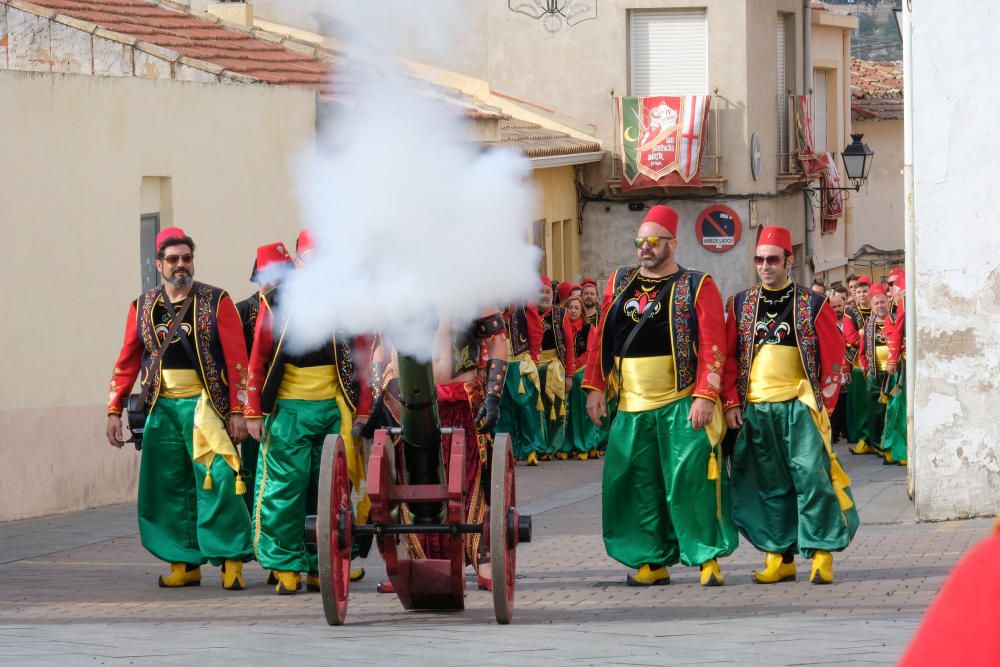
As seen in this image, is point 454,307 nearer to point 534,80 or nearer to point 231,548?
point 231,548

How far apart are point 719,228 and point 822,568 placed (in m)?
19.5

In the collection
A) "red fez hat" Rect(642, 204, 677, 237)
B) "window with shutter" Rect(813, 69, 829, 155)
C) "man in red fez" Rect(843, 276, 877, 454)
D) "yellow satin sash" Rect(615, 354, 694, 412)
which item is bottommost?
"man in red fez" Rect(843, 276, 877, 454)

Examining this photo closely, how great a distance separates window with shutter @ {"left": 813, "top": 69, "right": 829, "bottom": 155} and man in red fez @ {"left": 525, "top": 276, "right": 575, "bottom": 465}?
18.6 metres

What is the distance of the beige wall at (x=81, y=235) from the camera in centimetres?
1230

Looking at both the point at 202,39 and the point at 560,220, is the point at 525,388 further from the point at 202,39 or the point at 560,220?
the point at 560,220

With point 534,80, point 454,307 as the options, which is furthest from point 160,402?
point 534,80

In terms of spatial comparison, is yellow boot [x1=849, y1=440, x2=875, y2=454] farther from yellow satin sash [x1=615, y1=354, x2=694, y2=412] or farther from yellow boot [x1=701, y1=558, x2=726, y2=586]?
yellow satin sash [x1=615, y1=354, x2=694, y2=412]

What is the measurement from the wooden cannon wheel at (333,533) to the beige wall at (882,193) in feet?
114

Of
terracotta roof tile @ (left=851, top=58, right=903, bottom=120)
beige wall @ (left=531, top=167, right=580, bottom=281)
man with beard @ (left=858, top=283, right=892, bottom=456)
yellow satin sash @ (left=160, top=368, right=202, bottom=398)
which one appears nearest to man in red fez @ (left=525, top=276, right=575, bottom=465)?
man with beard @ (left=858, top=283, right=892, bottom=456)

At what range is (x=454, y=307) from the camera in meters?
7.59

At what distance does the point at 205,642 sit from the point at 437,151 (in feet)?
7.12

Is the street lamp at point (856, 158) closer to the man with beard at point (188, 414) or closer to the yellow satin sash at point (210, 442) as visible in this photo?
the man with beard at point (188, 414)

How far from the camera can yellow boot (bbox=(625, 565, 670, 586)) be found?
28.7 ft

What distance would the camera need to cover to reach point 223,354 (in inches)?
344
